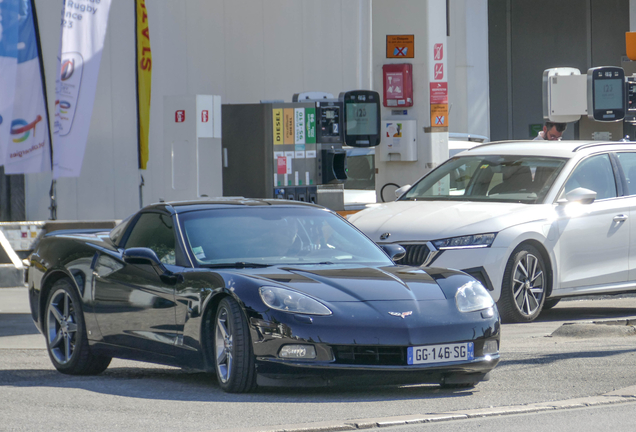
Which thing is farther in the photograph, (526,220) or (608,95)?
(608,95)

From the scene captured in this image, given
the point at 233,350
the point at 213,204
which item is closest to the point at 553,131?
the point at 213,204

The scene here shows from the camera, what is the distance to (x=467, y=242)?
9.73 metres

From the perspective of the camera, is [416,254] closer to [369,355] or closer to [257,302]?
[369,355]

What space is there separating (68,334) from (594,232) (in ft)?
17.7

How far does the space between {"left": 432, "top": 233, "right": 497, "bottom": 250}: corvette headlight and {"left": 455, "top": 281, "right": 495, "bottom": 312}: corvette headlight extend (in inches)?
114

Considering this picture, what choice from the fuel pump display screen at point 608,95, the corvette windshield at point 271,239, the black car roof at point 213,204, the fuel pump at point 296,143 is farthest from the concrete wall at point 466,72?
the corvette windshield at point 271,239

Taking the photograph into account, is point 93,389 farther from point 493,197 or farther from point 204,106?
point 204,106

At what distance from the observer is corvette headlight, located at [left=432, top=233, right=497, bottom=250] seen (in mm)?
9688

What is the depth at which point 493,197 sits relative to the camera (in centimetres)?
1077

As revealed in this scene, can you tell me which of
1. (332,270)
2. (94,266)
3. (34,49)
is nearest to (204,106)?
(34,49)

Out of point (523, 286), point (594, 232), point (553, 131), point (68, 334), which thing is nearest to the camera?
point (68, 334)

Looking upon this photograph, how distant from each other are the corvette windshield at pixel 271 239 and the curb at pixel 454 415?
161 centimetres

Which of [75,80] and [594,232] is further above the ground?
[75,80]

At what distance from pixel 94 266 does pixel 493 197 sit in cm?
465
